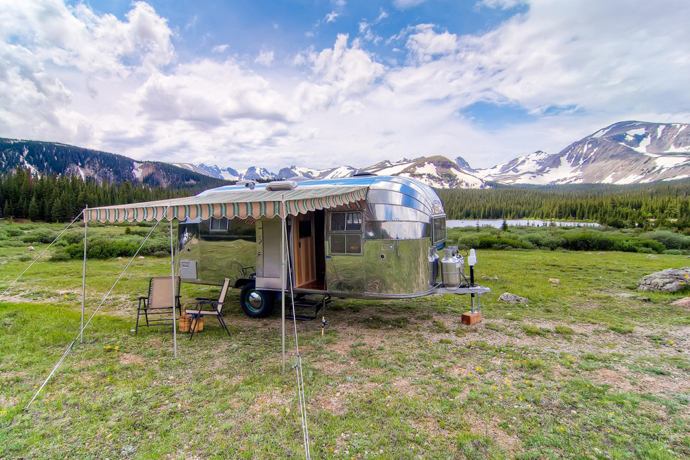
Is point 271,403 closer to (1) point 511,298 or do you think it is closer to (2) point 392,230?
(2) point 392,230

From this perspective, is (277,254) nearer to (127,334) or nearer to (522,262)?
(127,334)

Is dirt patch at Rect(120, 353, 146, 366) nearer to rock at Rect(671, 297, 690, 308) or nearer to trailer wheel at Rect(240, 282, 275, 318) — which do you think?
trailer wheel at Rect(240, 282, 275, 318)

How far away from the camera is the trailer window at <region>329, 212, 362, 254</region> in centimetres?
826

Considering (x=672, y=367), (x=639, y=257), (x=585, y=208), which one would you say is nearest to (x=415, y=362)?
(x=672, y=367)

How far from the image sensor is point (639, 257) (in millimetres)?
19969

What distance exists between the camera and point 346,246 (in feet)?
27.3

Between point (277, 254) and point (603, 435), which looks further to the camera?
point (277, 254)

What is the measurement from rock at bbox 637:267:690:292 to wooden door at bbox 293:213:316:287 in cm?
1078

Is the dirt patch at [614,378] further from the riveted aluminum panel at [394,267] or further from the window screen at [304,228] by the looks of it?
the window screen at [304,228]

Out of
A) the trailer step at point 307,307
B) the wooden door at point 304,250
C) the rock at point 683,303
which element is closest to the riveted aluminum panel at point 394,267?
the trailer step at point 307,307

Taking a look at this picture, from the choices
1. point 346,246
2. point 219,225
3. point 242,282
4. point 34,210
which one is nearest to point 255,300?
point 242,282

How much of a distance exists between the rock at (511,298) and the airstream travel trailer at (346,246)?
8.63 feet

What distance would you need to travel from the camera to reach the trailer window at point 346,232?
8.26 meters

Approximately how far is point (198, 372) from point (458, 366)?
14.5 ft
